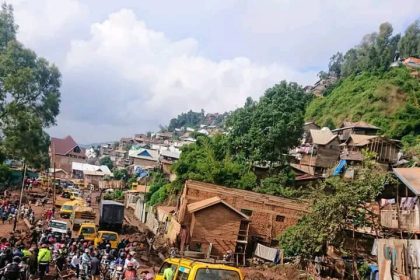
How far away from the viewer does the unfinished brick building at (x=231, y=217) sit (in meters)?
31.9

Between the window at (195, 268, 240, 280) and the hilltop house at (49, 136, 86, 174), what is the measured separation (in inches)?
3649

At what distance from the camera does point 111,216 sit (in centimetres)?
3484

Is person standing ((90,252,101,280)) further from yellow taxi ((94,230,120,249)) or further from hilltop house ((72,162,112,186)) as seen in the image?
hilltop house ((72,162,112,186))

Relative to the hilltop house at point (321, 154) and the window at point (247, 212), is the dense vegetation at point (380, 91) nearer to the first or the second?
the hilltop house at point (321, 154)

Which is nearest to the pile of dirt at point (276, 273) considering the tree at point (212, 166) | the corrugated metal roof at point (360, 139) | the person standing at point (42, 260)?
the person standing at point (42, 260)

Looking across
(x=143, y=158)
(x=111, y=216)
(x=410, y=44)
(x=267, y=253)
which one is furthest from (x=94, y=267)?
(x=410, y=44)

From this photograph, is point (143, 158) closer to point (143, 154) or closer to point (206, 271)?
point (143, 154)

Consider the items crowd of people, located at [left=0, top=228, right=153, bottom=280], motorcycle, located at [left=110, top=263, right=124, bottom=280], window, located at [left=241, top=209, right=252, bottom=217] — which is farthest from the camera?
window, located at [left=241, top=209, right=252, bottom=217]

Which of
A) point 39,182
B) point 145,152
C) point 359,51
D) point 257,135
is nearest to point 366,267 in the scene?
point 257,135

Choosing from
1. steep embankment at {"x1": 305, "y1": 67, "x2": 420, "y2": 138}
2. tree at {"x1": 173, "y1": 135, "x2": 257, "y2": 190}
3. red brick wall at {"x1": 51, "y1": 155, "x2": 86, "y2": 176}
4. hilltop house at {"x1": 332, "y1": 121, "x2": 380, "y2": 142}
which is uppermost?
steep embankment at {"x1": 305, "y1": 67, "x2": 420, "y2": 138}

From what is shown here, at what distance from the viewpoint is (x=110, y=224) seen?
115 feet

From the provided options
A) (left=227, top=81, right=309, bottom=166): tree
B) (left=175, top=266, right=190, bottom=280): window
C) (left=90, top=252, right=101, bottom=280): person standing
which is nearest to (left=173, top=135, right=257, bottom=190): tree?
(left=227, top=81, right=309, bottom=166): tree

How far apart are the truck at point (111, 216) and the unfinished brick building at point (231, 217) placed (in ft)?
15.1

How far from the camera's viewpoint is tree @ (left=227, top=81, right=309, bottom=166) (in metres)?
44.7
